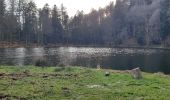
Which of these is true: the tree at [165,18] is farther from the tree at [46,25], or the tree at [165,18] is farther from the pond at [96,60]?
the pond at [96,60]

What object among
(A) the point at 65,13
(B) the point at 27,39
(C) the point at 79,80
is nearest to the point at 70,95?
(C) the point at 79,80

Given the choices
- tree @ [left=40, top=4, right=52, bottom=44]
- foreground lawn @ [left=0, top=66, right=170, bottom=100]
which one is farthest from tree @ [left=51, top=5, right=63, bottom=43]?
foreground lawn @ [left=0, top=66, right=170, bottom=100]

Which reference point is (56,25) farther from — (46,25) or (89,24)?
(89,24)

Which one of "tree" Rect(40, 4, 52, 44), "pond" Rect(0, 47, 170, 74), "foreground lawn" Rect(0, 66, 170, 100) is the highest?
"tree" Rect(40, 4, 52, 44)

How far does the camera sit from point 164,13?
480 feet

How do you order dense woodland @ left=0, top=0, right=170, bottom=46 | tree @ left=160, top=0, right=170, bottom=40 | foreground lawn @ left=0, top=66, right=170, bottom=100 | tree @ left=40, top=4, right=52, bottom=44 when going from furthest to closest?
tree @ left=40, top=4, right=52, bottom=44 < tree @ left=160, top=0, right=170, bottom=40 < dense woodland @ left=0, top=0, right=170, bottom=46 < foreground lawn @ left=0, top=66, right=170, bottom=100

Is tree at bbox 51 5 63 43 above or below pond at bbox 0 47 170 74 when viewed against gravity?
above

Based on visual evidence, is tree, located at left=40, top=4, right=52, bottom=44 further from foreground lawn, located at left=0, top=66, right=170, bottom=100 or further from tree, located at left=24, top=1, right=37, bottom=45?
foreground lawn, located at left=0, top=66, right=170, bottom=100

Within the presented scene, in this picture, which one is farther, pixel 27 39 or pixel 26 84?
pixel 27 39

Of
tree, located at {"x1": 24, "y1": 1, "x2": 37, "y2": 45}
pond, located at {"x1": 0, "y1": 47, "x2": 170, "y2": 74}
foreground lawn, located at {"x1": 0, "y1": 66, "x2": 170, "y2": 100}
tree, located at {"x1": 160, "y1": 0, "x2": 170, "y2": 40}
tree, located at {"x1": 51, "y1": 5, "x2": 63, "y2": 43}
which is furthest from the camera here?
tree, located at {"x1": 51, "y1": 5, "x2": 63, "y2": 43}

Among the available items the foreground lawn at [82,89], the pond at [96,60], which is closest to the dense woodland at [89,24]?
the pond at [96,60]

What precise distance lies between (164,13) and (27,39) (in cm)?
5440

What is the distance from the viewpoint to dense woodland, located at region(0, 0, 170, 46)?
135 m

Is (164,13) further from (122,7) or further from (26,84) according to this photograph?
(26,84)
